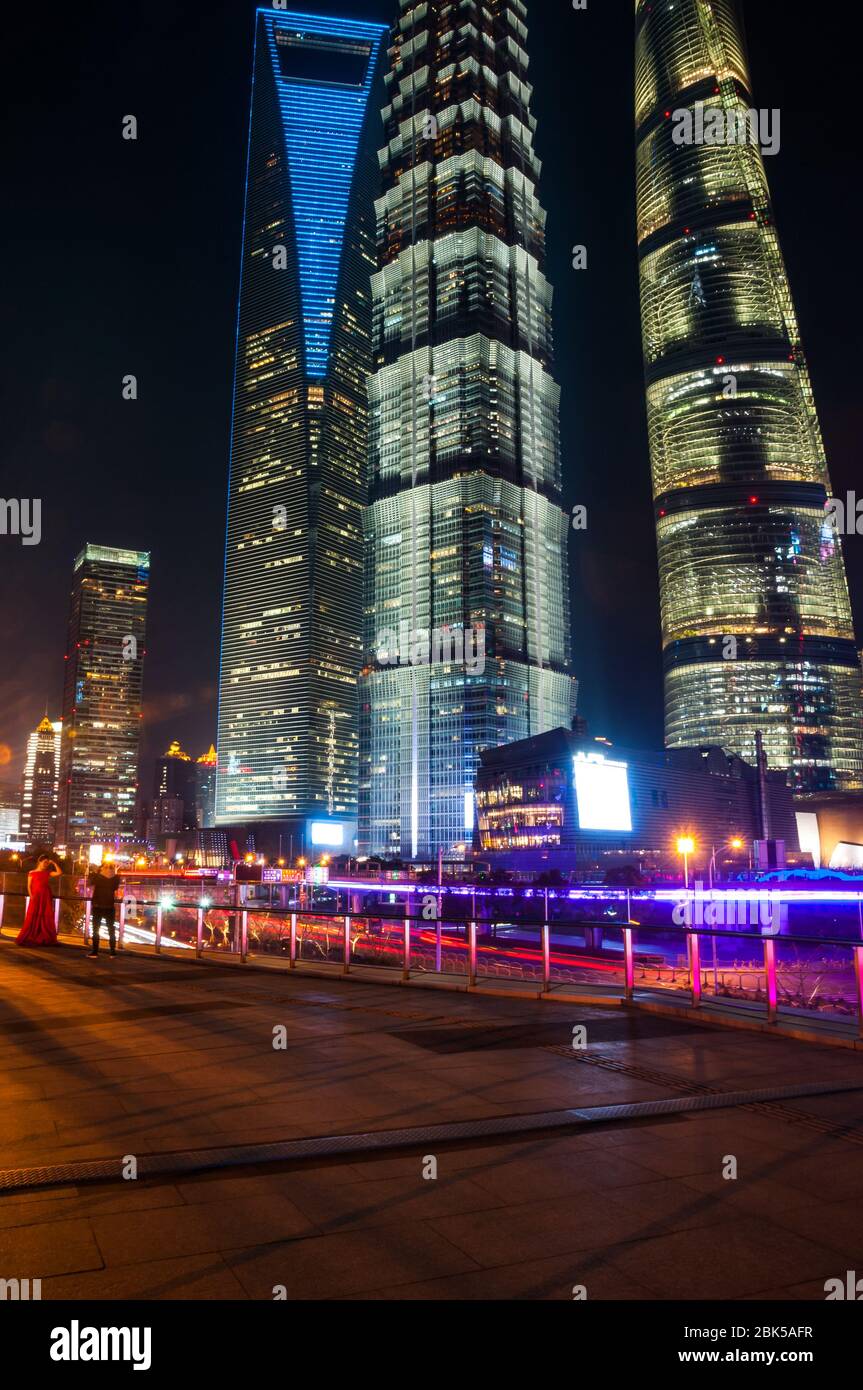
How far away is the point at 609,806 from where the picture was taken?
126 meters

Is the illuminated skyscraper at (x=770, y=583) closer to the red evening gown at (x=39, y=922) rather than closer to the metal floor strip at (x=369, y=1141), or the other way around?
the red evening gown at (x=39, y=922)

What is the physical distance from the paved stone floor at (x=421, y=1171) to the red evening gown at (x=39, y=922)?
11155 mm

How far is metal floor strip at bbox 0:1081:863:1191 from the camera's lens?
5.41 meters

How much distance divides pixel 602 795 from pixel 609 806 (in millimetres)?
2186

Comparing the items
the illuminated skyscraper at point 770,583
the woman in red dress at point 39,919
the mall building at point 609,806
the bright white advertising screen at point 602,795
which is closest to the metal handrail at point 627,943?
the woman in red dress at point 39,919

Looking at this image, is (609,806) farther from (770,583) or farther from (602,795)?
(770,583)

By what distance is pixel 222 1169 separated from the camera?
18.5 ft

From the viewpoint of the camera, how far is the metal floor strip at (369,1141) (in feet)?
17.7

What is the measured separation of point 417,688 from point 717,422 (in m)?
89.1

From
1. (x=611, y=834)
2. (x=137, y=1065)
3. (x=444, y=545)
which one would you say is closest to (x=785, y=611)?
(x=444, y=545)

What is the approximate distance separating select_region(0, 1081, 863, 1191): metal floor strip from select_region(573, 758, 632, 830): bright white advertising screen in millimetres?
114745

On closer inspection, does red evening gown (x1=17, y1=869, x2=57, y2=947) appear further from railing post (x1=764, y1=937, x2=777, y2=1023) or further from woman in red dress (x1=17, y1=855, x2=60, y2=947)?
railing post (x1=764, y1=937, x2=777, y2=1023)

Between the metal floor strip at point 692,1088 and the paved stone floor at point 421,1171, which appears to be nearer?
the paved stone floor at point 421,1171

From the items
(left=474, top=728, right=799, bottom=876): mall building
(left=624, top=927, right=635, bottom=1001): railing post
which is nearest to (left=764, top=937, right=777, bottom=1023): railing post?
(left=624, top=927, right=635, bottom=1001): railing post
